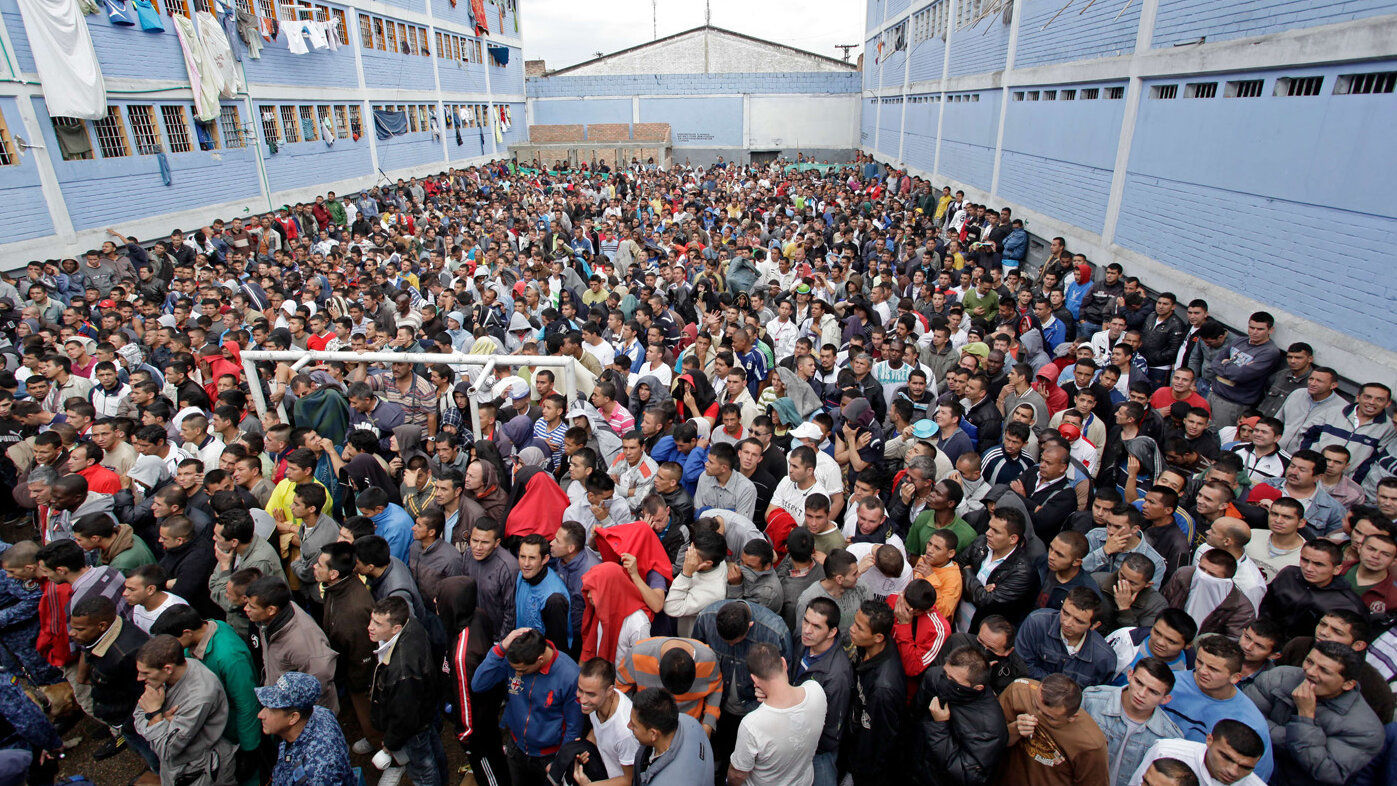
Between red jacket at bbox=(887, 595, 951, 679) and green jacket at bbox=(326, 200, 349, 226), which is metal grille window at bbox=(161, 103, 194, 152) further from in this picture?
red jacket at bbox=(887, 595, 951, 679)

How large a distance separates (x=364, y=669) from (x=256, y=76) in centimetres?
1957

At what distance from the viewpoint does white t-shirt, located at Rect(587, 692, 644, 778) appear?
329cm

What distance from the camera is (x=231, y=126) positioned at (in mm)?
17281

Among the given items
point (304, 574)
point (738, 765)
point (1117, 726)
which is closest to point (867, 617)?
point (738, 765)

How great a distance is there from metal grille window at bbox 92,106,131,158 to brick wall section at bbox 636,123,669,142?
24712mm

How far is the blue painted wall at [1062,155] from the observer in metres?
11.1

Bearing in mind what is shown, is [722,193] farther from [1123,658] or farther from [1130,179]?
[1123,658]

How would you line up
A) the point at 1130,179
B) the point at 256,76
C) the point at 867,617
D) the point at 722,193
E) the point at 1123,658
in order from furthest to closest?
1. the point at 722,193
2. the point at 256,76
3. the point at 1130,179
4. the point at 1123,658
5. the point at 867,617

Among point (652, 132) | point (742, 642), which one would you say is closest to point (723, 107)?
point (652, 132)

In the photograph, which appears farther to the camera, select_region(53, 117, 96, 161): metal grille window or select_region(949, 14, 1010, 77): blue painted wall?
select_region(949, 14, 1010, 77): blue painted wall

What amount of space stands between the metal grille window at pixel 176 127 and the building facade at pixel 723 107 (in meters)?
24.0

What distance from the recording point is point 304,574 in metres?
4.68

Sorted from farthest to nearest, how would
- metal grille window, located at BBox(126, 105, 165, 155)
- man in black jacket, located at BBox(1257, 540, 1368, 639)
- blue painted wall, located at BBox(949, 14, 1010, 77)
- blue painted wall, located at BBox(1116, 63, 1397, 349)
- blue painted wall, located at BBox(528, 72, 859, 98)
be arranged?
blue painted wall, located at BBox(528, 72, 859, 98) < blue painted wall, located at BBox(949, 14, 1010, 77) < metal grille window, located at BBox(126, 105, 165, 155) < blue painted wall, located at BBox(1116, 63, 1397, 349) < man in black jacket, located at BBox(1257, 540, 1368, 639)

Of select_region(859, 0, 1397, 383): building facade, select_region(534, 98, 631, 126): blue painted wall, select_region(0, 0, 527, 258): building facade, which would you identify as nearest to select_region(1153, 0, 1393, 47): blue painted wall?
select_region(859, 0, 1397, 383): building facade
